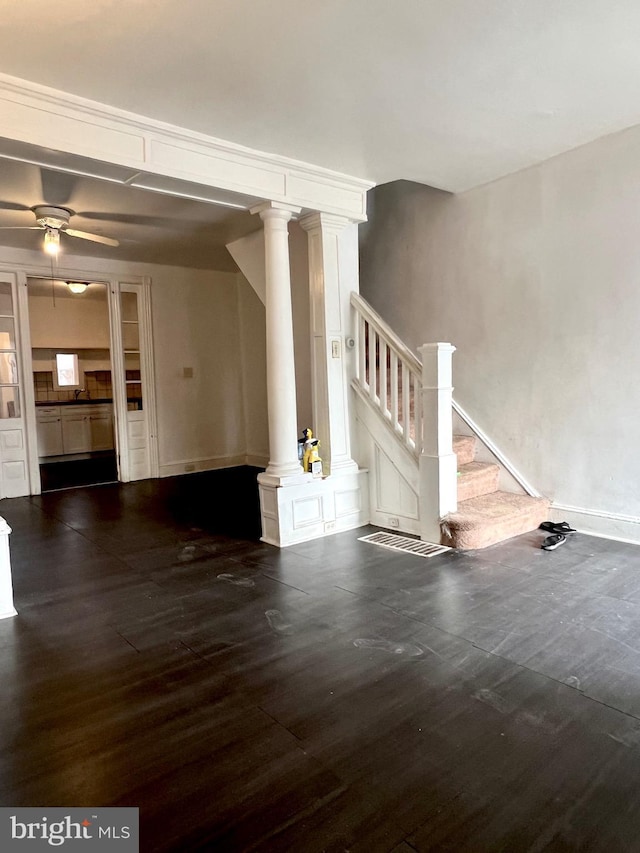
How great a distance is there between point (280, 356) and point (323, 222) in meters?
1.14

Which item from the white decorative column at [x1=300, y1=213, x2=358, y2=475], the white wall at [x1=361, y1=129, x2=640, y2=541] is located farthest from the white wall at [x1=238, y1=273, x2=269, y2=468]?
the white decorative column at [x1=300, y1=213, x2=358, y2=475]

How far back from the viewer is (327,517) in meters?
4.30

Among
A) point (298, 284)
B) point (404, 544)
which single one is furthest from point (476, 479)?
point (298, 284)

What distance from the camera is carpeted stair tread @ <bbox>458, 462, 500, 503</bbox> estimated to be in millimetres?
4324

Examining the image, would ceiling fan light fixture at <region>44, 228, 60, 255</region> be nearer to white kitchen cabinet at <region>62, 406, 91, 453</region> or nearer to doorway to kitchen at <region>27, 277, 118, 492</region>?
doorway to kitchen at <region>27, 277, 118, 492</region>

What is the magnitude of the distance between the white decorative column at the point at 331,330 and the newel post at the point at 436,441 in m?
0.75

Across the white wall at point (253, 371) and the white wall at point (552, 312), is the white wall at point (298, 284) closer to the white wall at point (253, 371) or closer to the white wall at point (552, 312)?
the white wall at point (552, 312)

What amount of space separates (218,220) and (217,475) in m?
3.41

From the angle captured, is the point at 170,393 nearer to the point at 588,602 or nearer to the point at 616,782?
the point at 588,602

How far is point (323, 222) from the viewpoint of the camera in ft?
14.0

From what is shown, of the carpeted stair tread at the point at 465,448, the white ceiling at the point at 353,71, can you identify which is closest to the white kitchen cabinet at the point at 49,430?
the white ceiling at the point at 353,71

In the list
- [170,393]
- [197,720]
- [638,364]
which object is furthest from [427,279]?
[197,720]

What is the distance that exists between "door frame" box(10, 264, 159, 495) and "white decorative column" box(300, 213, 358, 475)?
3258 millimetres

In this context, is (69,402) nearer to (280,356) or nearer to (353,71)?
(280,356)
